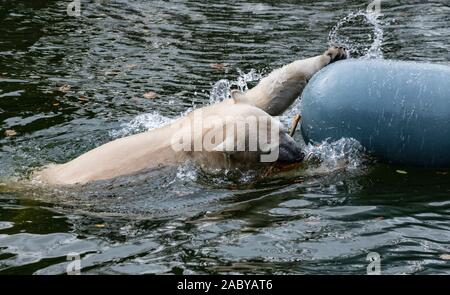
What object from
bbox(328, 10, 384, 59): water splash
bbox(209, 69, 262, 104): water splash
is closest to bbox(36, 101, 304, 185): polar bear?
bbox(209, 69, 262, 104): water splash

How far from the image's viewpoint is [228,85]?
410 inches

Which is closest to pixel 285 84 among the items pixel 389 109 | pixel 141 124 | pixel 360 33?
pixel 389 109

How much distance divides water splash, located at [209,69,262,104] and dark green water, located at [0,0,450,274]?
0.04 meters

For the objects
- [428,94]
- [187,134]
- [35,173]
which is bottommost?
[35,173]

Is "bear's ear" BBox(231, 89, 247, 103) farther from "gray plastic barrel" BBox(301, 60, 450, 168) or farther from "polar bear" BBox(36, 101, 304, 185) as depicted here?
"gray plastic barrel" BBox(301, 60, 450, 168)

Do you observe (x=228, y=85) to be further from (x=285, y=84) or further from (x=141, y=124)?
(x=285, y=84)

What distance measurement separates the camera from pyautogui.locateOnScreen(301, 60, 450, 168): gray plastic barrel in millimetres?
6910

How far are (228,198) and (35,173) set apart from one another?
208 centimetres

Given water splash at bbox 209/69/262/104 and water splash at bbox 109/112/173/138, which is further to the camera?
water splash at bbox 209/69/262/104

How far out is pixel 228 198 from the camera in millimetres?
7113

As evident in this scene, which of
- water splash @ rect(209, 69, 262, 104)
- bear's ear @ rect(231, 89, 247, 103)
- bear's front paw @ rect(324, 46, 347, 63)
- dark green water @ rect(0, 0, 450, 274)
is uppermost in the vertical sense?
bear's front paw @ rect(324, 46, 347, 63)

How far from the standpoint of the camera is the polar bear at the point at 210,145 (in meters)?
7.27

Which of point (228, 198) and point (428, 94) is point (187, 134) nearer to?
point (228, 198)
